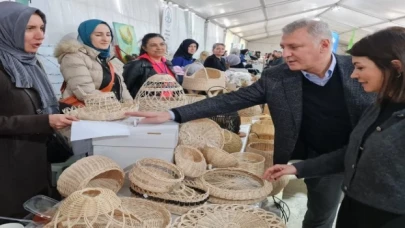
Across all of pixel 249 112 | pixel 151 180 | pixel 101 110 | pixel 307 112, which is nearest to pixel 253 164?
pixel 307 112

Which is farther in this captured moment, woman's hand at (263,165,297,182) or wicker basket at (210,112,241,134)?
wicker basket at (210,112,241,134)

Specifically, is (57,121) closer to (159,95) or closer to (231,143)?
(159,95)

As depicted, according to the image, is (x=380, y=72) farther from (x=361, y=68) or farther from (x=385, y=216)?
(x=385, y=216)

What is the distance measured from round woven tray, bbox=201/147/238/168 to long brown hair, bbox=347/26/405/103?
27.8 inches

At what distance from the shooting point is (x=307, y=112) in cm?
142

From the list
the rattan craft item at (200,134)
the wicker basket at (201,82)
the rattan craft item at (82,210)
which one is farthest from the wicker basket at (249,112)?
the rattan craft item at (82,210)

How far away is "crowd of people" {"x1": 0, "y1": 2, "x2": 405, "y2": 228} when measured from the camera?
3.06ft

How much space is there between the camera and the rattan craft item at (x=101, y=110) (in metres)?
1.24

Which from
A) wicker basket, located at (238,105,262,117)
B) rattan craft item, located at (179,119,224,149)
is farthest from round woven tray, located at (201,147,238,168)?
wicker basket, located at (238,105,262,117)

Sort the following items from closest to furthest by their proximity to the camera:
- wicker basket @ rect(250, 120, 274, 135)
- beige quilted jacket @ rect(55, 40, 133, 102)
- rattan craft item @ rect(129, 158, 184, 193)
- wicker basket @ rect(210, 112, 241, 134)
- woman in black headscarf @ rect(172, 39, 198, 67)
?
rattan craft item @ rect(129, 158, 184, 193), beige quilted jacket @ rect(55, 40, 133, 102), wicker basket @ rect(210, 112, 241, 134), wicker basket @ rect(250, 120, 274, 135), woman in black headscarf @ rect(172, 39, 198, 67)

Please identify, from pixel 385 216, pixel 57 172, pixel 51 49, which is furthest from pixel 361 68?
pixel 51 49

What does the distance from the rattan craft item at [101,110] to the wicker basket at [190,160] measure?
0.28m

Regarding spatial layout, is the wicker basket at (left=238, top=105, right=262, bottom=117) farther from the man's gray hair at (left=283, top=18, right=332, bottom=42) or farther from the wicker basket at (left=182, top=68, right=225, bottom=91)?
the man's gray hair at (left=283, top=18, right=332, bottom=42)

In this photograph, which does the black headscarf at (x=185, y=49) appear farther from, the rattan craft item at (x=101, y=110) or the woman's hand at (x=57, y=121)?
the woman's hand at (x=57, y=121)
